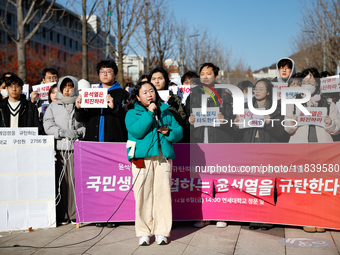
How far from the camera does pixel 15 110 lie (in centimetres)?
563

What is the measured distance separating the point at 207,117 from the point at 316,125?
4.96ft

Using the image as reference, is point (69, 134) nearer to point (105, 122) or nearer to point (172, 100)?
point (105, 122)

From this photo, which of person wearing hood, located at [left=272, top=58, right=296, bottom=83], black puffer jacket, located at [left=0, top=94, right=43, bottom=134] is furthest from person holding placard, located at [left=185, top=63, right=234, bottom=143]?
black puffer jacket, located at [left=0, top=94, right=43, bottom=134]

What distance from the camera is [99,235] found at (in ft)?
15.5

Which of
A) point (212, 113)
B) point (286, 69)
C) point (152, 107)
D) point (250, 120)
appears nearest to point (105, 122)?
point (152, 107)

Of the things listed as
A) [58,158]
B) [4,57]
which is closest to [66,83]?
[58,158]

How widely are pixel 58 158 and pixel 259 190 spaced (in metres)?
2.96

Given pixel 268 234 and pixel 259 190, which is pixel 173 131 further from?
pixel 268 234

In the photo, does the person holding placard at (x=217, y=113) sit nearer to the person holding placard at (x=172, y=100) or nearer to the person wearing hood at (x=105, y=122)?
the person holding placard at (x=172, y=100)

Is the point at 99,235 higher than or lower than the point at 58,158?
lower

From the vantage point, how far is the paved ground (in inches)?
163

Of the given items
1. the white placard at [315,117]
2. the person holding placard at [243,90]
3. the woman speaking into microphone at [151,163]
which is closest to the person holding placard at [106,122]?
the woman speaking into microphone at [151,163]

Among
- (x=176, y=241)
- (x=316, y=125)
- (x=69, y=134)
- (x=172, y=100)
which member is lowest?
(x=176, y=241)

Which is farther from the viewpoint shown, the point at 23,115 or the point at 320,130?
the point at 23,115
